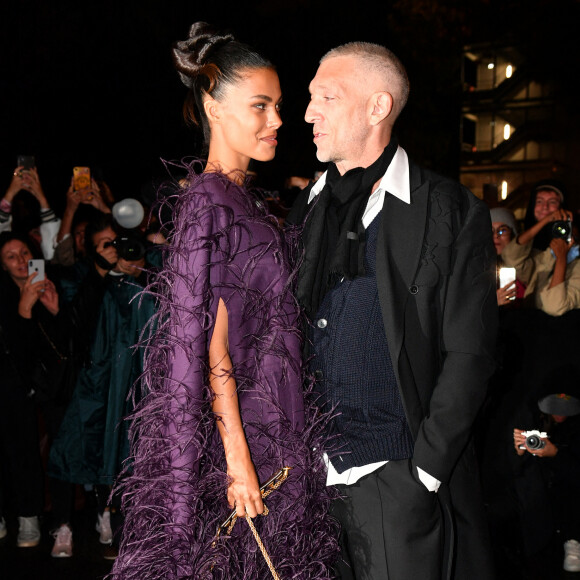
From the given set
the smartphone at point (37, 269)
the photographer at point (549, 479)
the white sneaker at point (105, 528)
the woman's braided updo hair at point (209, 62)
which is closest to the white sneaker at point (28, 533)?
the white sneaker at point (105, 528)

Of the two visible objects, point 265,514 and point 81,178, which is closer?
point 265,514

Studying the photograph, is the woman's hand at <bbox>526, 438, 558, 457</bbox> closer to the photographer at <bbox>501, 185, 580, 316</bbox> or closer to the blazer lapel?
the photographer at <bbox>501, 185, 580, 316</bbox>

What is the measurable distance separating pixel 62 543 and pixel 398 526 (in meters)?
3.00

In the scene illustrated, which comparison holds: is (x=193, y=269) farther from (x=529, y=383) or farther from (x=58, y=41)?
(x=58, y=41)

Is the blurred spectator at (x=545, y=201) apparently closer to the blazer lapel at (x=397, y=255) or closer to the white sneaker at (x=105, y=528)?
the white sneaker at (x=105, y=528)

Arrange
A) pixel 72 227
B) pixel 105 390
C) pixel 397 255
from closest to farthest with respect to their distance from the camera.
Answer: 1. pixel 397 255
2. pixel 105 390
3. pixel 72 227

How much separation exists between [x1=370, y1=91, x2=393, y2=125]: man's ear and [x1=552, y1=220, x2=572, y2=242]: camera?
9.20 feet

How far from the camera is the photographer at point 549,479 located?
14.5 ft

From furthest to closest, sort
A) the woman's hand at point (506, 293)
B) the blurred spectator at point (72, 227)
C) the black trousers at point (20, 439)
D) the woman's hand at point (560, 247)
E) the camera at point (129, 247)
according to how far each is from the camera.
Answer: the blurred spectator at point (72, 227)
the black trousers at point (20, 439)
the woman's hand at point (560, 247)
the camera at point (129, 247)
the woman's hand at point (506, 293)

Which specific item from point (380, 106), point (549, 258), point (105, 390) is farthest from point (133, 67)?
point (380, 106)

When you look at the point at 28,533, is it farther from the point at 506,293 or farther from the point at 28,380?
the point at 506,293

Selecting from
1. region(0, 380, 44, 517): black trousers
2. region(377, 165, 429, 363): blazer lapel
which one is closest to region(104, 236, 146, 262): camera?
region(0, 380, 44, 517): black trousers

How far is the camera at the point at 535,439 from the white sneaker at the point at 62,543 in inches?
100

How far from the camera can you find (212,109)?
2322 millimetres
